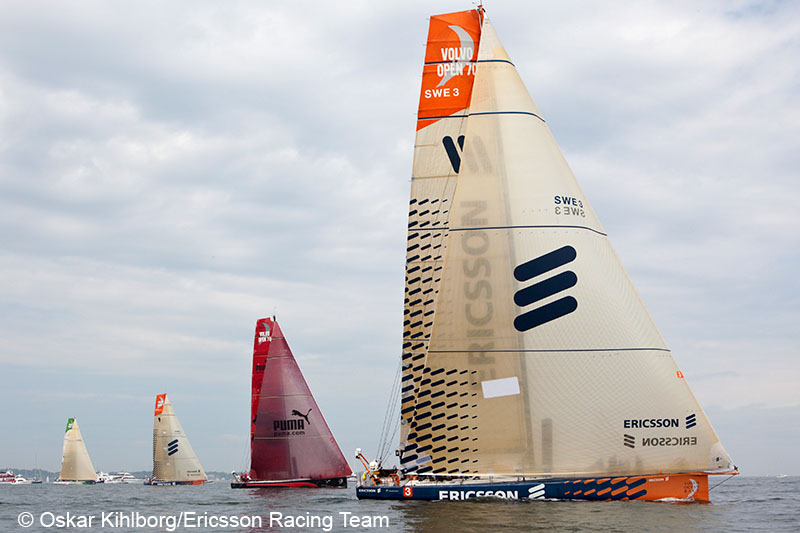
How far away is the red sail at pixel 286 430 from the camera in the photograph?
46.5 meters

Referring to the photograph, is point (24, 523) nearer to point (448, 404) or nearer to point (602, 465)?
point (448, 404)

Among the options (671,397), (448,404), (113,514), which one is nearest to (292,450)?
(113,514)

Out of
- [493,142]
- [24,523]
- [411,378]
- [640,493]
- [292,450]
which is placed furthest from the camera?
[292,450]

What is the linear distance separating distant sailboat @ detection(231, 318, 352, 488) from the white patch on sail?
28.3 meters

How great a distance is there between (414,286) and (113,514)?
1353 cm

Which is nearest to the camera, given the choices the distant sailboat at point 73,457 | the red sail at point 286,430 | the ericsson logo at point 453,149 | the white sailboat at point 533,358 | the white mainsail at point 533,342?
the white sailboat at point 533,358

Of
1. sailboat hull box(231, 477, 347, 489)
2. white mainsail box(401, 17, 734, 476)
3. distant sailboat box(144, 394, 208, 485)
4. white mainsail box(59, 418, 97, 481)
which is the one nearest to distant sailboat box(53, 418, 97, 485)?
white mainsail box(59, 418, 97, 481)

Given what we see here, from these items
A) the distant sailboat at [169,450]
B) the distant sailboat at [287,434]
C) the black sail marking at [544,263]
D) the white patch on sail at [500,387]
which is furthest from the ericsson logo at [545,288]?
the distant sailboat at [169,450]

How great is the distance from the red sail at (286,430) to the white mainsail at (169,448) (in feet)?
83.1

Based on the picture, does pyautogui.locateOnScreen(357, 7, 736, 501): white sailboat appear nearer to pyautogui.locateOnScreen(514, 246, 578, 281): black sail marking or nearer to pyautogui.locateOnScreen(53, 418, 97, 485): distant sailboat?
pyautogui.locateOnScreen(514, 246, 578, 281): black sail marking

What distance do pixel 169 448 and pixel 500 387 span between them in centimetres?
5731

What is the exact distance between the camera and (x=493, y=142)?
21.6 metres

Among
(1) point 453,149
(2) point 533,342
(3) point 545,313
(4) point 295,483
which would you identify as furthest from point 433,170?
(4) point 295,483

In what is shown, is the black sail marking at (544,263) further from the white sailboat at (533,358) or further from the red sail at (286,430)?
the red sail at (286,430)
